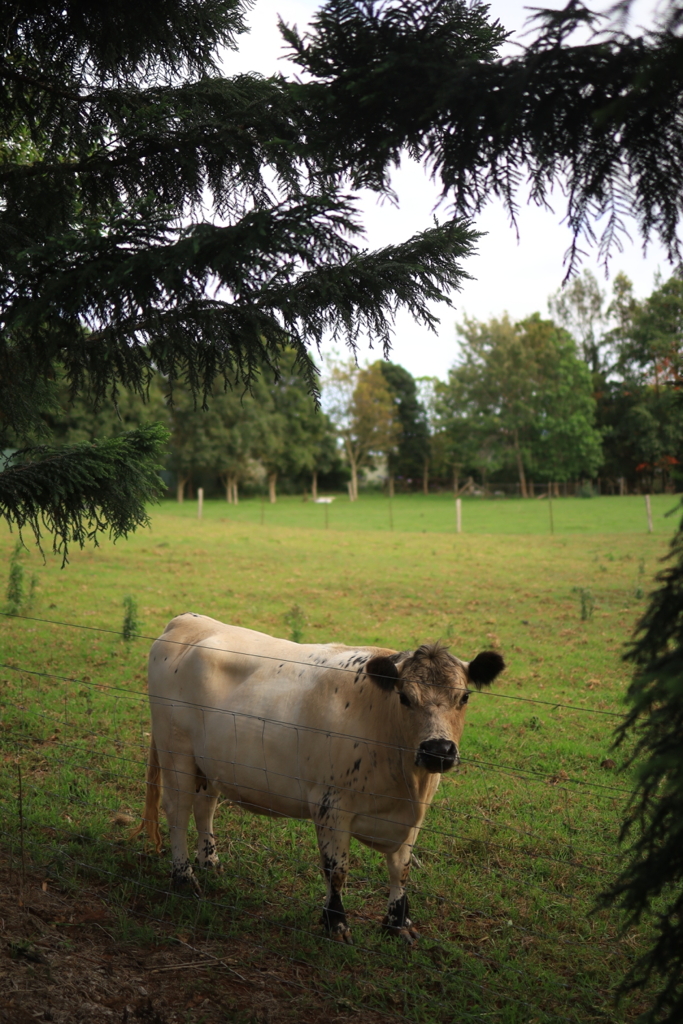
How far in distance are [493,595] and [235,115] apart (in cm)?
1211

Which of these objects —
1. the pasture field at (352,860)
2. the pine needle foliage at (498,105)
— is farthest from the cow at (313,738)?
the pine needle foliage at (498,105)

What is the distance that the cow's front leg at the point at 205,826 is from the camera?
4887 millimetres

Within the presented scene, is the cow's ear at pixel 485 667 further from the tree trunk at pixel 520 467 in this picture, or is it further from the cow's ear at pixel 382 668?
the tree trunk at pixel 520 467

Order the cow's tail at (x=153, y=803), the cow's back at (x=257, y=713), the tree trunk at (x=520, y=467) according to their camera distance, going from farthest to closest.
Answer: the tree trunk at (x=520, y=467), the cow's tail at (x=153, y=803), the cow's back at (x=257, y=713)

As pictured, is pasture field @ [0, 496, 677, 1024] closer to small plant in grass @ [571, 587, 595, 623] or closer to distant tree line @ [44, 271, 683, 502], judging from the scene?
small plant in grass @ [571, 587, 595, 623]

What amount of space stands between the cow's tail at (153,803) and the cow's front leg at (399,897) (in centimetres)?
169

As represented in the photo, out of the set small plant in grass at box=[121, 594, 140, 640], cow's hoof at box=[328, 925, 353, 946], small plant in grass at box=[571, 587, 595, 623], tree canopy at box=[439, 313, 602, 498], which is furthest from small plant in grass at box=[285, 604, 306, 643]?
tree canopy at box=[439, 313, 602, 498]

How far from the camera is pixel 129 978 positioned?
362 centimetres

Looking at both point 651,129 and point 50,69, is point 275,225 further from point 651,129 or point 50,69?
point 50,69

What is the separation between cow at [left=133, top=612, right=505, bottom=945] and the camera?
4113 mm

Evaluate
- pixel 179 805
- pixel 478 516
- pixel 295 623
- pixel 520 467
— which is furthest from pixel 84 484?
pixel 520 467

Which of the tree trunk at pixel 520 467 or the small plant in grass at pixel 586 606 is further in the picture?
the tree trunk at pixel 520 467

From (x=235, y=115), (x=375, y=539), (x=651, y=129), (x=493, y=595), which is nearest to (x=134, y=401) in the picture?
(x=375, y=539)

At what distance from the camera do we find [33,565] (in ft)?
53.8
